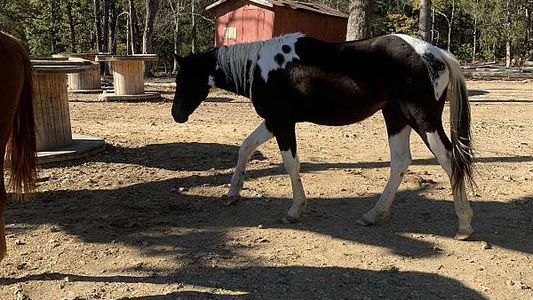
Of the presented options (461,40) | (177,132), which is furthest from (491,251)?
(461,40)

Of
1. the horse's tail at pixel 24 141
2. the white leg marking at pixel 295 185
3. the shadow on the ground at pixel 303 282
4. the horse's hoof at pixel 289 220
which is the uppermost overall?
the horse's tail at pixel 24 141

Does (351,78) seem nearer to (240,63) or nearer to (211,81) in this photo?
(240,63)

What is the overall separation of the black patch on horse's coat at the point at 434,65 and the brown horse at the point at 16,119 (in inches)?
115

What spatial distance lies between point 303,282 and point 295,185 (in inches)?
49.5

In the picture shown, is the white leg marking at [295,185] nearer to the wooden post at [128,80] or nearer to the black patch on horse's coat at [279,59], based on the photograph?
the black patch on horse's coat at [279,59]

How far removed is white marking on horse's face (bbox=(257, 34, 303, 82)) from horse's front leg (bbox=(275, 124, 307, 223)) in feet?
1.61

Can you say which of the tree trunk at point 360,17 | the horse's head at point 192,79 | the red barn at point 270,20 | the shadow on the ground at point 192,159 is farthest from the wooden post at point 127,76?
the horse's head at point 192,79

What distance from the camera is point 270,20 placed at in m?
17.7

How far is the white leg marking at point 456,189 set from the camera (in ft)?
12.4

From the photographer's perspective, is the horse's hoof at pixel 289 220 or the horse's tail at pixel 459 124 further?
the horse's hoof at pixel 289 220

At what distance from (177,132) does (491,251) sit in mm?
5758

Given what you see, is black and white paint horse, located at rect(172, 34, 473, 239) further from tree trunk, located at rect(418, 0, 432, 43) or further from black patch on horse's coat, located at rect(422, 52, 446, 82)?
tree trunk, located at rect(418, 0, 432, 43)

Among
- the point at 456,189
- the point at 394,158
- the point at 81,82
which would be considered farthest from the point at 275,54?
the point at 81,82

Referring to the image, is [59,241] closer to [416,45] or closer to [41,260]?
[41,260]
